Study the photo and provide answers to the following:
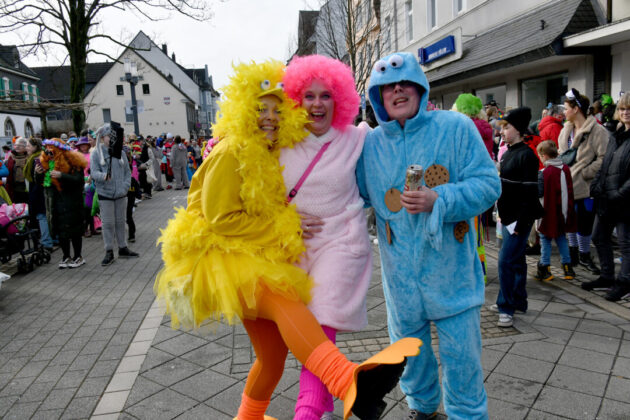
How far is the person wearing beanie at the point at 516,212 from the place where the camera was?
14.3ft

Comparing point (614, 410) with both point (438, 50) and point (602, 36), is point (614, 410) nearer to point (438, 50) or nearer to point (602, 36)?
point (602, 36)

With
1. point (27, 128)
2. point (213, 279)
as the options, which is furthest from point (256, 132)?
point (27, 128)

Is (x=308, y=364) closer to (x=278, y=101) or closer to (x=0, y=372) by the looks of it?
(x=278, y=101)

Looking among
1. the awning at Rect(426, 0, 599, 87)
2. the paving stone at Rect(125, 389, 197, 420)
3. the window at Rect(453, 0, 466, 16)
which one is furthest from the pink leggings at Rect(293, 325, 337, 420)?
the window at Rect(453, 0, 466, 16)

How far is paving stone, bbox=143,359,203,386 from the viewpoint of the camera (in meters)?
3.62

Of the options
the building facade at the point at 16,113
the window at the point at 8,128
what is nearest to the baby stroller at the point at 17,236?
the building facade at the point at 16,113

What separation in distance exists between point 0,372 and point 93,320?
4.06 feet

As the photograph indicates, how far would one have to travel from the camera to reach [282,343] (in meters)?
2.64

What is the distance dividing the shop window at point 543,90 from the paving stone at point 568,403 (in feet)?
33.8

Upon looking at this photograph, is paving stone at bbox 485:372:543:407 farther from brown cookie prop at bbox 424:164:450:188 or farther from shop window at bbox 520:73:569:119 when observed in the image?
shop window at bbox 520:73:569:119

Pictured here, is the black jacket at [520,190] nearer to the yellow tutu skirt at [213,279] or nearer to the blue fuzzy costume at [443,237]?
the blue fuzzy costume at [443,237]

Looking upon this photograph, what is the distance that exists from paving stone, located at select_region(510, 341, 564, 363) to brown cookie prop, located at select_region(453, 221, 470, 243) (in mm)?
1825

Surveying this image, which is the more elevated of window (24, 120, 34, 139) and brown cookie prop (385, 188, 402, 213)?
window (24, 120, 34, 139)

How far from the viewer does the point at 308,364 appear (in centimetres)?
220
